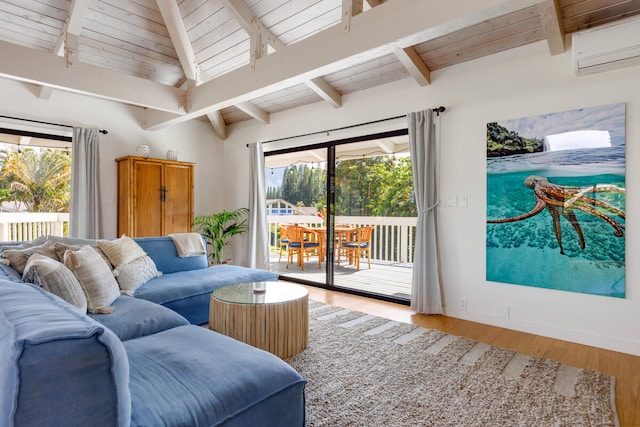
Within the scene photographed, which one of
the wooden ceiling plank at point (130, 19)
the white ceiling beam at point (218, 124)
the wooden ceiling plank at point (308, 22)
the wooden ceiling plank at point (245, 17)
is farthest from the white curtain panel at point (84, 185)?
the wooden ceiling plank at point (308, 22)

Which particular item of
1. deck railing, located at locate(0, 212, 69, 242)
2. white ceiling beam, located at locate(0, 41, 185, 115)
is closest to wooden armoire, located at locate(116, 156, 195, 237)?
deck railing, located at locate(0, 212, 69, 242)

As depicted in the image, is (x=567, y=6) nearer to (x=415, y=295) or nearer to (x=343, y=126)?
(x=343, y=126)

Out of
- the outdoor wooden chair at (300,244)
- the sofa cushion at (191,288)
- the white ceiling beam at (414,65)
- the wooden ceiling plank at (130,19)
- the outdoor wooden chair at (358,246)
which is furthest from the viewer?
the outdoor wooden chair at (300,244)

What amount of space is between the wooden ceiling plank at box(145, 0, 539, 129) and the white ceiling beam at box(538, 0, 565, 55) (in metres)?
0.58

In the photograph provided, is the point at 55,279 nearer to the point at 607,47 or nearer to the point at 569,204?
the point at 569,204

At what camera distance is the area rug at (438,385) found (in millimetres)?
→ 1787

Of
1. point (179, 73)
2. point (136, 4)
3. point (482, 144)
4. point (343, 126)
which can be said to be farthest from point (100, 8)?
point (482, 144)

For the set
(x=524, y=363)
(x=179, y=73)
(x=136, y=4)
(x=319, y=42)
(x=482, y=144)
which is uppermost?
(x=136, y=4)

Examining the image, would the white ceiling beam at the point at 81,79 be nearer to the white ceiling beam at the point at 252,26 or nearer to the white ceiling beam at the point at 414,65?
the white ceiling beam at the point at 252,26

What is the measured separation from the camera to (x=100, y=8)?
12.1ft

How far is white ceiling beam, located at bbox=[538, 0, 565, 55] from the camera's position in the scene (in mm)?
2520

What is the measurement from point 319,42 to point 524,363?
278 cm

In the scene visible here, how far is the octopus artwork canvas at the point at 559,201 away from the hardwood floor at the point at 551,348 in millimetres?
437

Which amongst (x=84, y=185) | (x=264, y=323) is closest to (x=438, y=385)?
(x=264, y=323)
